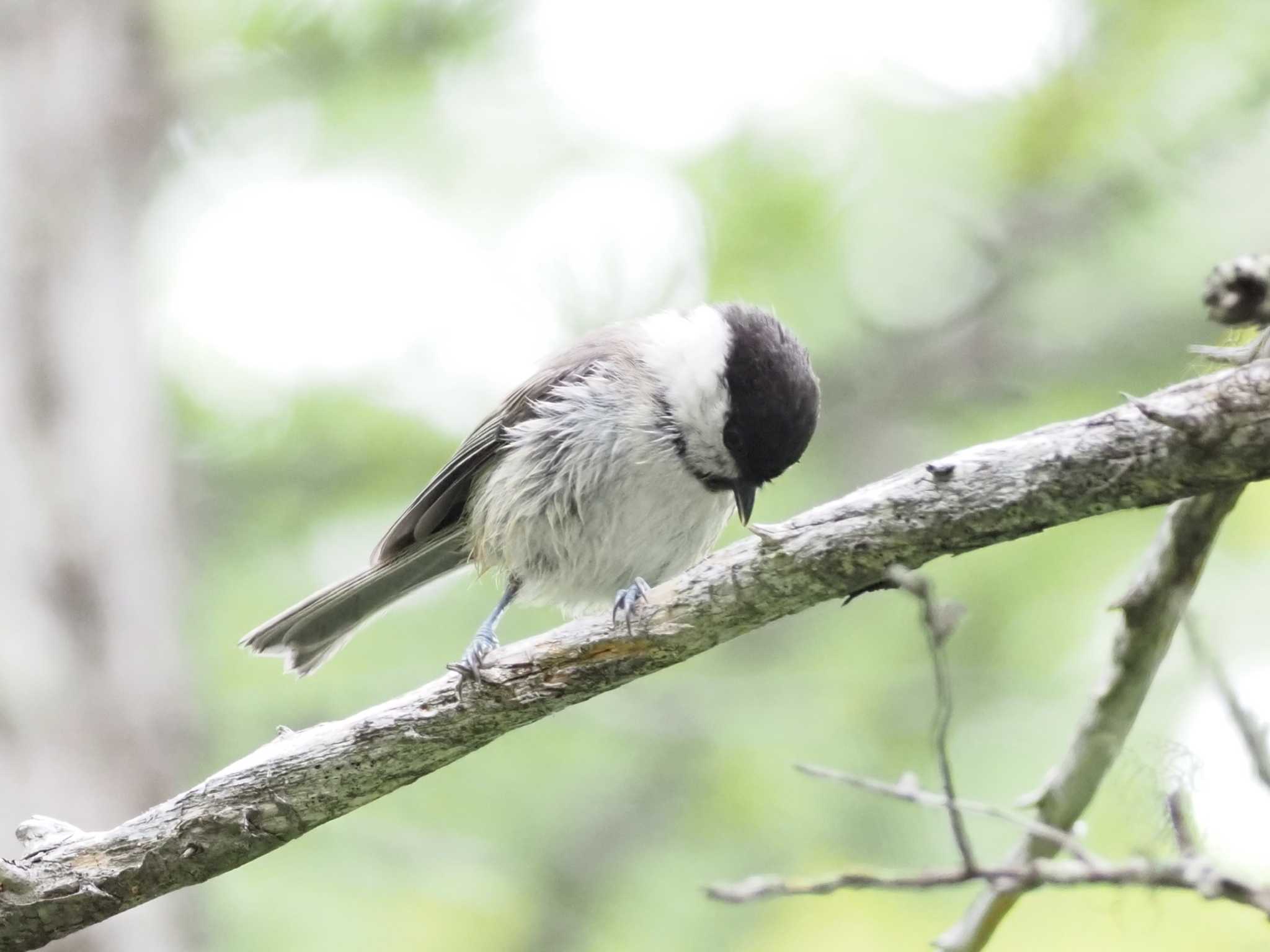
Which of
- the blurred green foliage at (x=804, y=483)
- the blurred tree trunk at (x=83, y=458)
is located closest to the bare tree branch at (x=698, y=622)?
the blurred tree trunk at (x=83, y=458)

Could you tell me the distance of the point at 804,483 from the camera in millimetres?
5207

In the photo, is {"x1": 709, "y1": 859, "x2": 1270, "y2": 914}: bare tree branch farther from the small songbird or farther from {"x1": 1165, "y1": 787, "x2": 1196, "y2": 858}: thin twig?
the small songbird

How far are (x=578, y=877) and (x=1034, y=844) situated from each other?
355cm

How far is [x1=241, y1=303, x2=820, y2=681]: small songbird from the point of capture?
334 centimetres

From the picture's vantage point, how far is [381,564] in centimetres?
385

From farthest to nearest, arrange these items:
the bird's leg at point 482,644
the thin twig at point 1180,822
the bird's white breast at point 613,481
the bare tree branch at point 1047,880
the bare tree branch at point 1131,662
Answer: the bird's white breast at point 613,481 < the bird's leg at point 482,644 < the bare tree branch at point 1131,662 < the thin twig at point 1180,822 < the bare tree branch at point 1047,880

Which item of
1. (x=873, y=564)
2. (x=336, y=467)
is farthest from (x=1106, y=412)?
(x=336, y=467)

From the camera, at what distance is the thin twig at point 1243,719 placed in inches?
53.1

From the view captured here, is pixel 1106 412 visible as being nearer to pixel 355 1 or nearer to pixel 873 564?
pixel 873 564

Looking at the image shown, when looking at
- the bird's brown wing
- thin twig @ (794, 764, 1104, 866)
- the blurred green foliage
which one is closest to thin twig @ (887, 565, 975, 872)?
thin twig @ (794, 764, 1104, 866)

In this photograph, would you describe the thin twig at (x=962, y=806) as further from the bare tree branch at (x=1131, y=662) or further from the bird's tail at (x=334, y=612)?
the bird's tail at (x=334, y=612)

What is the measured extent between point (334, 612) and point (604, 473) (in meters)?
1.00

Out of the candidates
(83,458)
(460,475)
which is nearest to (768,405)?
(460,475)

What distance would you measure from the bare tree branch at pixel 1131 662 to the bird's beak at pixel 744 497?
1382mm
